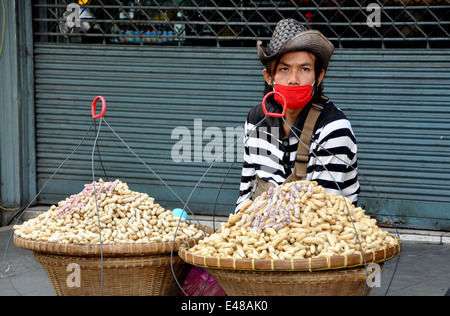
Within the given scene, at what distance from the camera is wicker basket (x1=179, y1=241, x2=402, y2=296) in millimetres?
2619

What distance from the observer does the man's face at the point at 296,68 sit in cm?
342

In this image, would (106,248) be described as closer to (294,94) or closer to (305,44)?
(294,94)

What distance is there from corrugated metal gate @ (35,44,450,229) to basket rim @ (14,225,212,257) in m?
2.98

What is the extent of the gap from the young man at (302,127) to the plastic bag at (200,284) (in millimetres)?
424

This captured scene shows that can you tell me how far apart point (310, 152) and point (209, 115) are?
3156 millimetres

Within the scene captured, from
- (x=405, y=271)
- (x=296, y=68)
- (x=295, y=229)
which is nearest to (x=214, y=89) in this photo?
(x=405, y=271)

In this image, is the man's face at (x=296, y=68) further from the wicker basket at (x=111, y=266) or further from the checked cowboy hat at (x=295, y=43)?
the wicker basket at (x=111, y=266)

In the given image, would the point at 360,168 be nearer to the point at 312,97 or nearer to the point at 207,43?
the point at 207,43

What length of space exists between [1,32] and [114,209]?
13.0 feet

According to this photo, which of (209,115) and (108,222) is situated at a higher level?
(209,115)

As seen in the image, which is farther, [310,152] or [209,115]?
[209,115]

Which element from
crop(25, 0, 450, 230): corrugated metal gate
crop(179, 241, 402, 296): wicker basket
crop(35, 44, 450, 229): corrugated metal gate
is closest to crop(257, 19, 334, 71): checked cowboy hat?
crop(179, 241, 402, 296): wicker basket

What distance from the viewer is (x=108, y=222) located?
10.9ft

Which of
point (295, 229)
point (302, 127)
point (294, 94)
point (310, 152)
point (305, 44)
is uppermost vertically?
point (305, 44)
